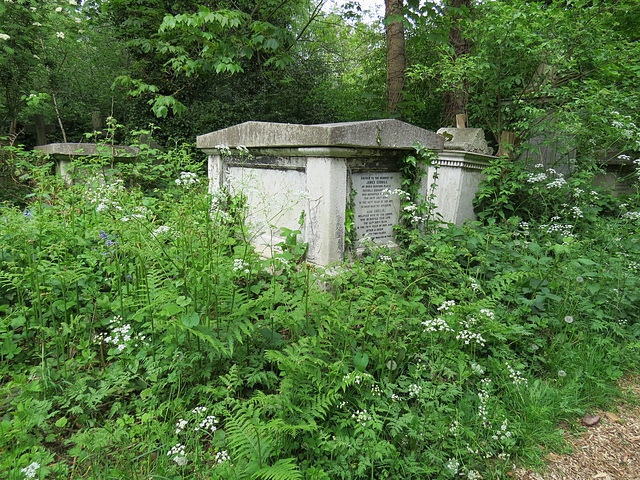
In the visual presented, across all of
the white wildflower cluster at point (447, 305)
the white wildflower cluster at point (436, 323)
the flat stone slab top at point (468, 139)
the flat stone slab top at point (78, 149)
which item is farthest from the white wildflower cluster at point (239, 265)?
the flat stone slab top at point (468, 139)

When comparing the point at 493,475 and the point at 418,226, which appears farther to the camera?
the point at 418,226

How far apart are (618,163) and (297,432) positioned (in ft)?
22.9

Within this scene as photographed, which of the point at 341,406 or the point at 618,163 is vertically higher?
the point at 618,163

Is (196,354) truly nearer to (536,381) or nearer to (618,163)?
(536,381)

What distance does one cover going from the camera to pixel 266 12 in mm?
6605

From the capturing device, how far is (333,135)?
292 centimetres

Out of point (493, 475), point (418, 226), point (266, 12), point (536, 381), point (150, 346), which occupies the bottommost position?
point (493, 475)

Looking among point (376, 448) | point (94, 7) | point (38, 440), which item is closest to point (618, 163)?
point (376, 448)

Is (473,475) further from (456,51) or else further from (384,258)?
(456,51)

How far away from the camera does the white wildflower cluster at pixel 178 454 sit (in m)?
1.50

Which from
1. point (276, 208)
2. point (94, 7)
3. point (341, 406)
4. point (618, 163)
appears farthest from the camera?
point (94, 7)

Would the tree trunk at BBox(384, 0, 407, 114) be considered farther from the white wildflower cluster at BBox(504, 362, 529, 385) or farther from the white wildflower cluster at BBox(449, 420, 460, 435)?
the white wildflower cluster at BBox(449, 420, 460, 435)

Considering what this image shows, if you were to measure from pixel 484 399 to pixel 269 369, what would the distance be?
122 cm

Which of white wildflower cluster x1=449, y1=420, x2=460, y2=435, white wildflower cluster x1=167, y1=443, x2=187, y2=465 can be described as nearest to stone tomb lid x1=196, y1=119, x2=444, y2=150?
white wildflower cluster x1=449, y1=420, x2=460, y2=435
